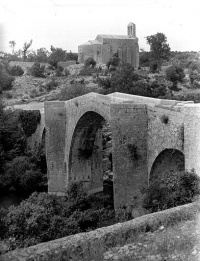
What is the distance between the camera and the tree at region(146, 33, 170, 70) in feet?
133

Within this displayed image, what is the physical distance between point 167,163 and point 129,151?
45.7 inches

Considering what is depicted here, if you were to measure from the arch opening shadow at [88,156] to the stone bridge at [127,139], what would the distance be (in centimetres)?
5

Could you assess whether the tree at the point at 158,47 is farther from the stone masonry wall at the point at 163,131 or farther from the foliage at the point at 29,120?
the stone masonry wall at the point at 163,131

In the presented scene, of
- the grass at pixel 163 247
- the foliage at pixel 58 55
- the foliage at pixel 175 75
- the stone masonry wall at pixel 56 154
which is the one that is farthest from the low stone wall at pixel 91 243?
the foliage at pixel 58 55

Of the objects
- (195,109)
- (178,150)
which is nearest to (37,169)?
(178,150)

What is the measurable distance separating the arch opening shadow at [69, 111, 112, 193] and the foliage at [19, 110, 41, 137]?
6267 millimetres

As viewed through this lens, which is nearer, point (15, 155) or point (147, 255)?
point (147, 255)

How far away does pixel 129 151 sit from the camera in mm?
10680

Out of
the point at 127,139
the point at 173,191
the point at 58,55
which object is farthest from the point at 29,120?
the point at 58,55

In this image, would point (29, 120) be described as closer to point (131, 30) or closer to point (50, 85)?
point (50, 85)

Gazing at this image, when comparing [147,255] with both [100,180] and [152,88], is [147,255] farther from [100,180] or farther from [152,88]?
[152,88]

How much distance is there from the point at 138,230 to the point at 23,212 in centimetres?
545

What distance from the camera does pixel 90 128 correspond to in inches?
654

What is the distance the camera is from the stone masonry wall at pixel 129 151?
10.6m
